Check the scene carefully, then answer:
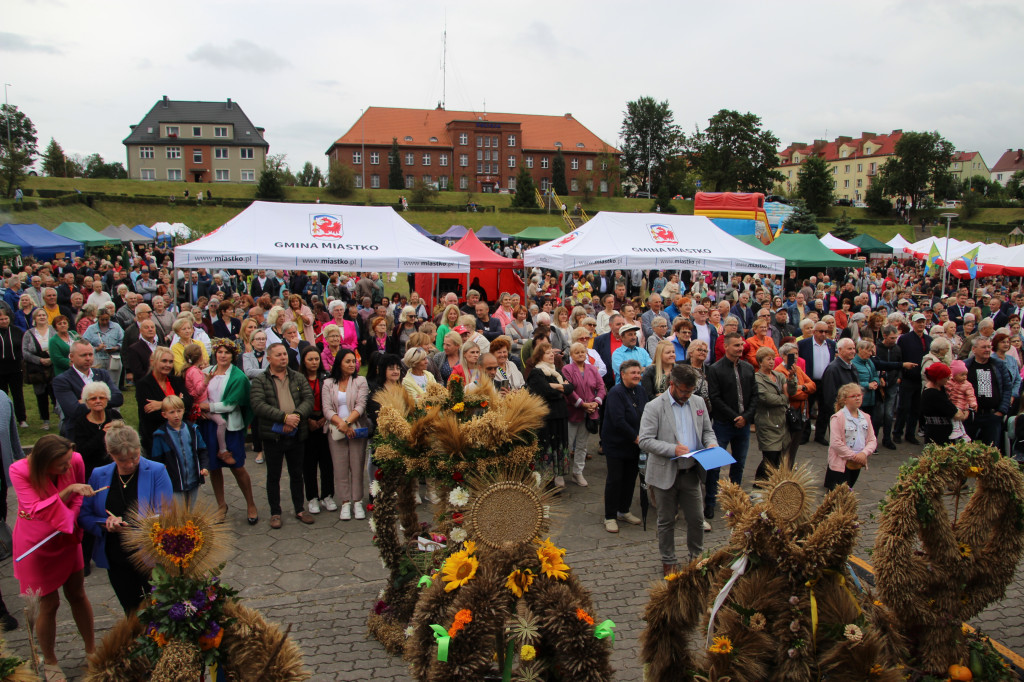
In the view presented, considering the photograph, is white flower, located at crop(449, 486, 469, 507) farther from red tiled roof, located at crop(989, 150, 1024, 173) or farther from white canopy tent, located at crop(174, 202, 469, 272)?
red tiled roof, located at crop(989, 150, 1024, 173)

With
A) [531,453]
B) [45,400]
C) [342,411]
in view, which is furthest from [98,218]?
[531,453]

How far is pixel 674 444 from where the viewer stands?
4887 millimetres

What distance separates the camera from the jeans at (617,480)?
611 cm

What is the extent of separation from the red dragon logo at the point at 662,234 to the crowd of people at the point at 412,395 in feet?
12.8

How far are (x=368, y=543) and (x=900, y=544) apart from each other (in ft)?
14.1

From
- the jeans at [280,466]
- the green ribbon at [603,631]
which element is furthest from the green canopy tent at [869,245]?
the green ribbon at [603,631]

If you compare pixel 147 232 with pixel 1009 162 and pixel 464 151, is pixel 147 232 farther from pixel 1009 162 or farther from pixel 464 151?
pixel 1009 162

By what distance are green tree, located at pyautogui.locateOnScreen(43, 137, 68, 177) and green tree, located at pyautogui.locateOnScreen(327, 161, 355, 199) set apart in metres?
33.9

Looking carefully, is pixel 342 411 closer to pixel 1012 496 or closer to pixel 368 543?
pixel 368 543

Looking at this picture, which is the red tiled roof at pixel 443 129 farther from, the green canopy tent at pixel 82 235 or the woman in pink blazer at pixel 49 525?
the woman in pink blazer at pixel 49 525

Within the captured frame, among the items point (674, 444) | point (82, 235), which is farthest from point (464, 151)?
point (674, 444)

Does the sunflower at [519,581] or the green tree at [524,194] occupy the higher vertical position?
the green tree at [524,194]

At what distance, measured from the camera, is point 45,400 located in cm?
900

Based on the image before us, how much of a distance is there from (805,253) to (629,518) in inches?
670
